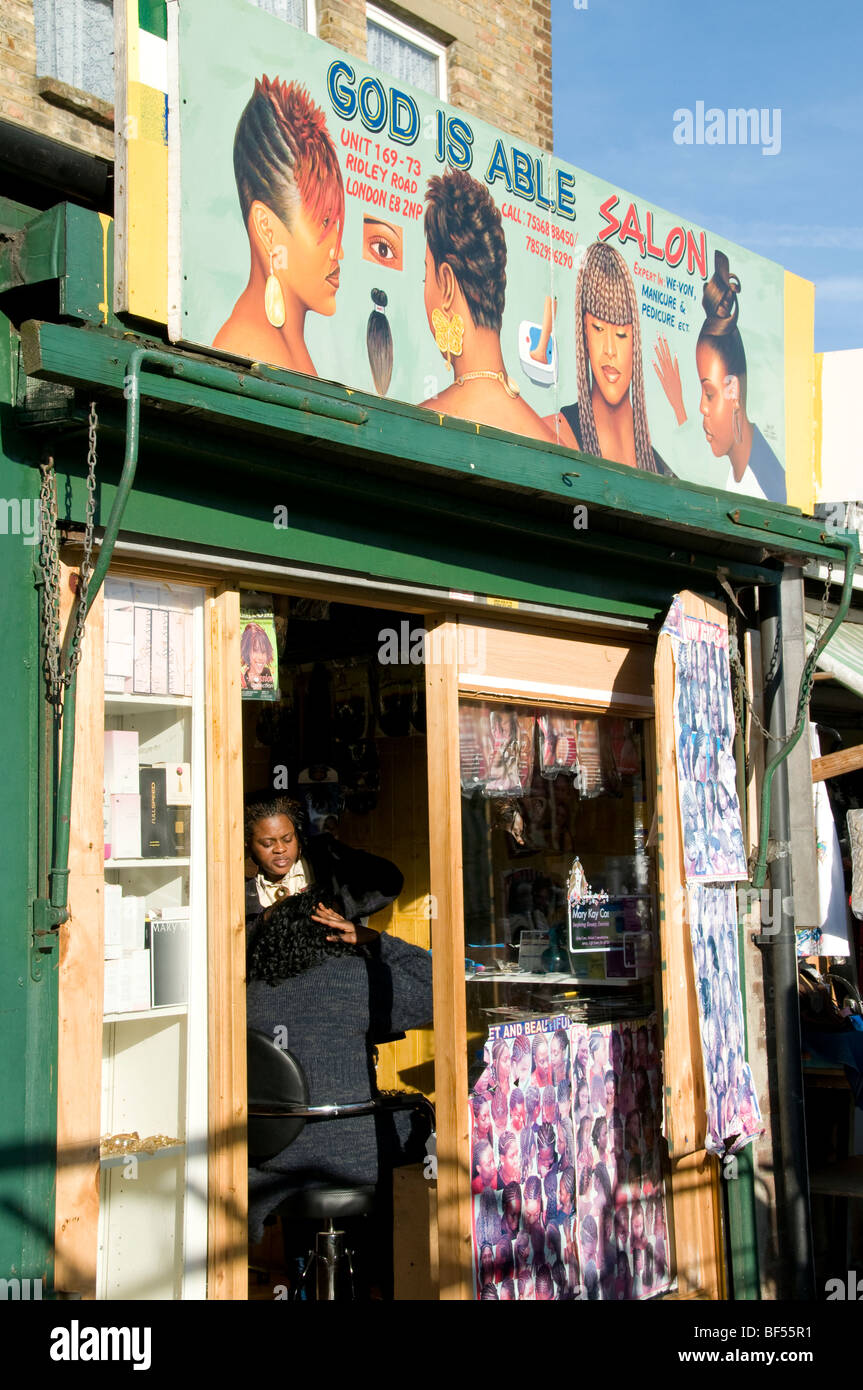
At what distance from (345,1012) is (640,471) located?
8.53ft

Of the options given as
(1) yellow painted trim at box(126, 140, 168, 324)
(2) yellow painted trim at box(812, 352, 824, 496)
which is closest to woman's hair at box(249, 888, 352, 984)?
(1) yellow painted trim at box(126, 140, 168, 324)

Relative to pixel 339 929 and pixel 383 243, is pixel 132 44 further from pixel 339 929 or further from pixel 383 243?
pixel 339 929

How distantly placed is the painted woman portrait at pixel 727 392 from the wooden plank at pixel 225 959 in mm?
2965

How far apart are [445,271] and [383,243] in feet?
1.15

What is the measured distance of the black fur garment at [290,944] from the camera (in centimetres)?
542

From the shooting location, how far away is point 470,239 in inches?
215

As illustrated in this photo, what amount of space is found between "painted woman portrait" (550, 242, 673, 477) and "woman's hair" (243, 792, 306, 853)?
74.9 inches

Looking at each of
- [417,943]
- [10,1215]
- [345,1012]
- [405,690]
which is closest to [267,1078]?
[345,1012]

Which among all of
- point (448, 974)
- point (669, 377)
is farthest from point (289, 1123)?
point (669, 377)

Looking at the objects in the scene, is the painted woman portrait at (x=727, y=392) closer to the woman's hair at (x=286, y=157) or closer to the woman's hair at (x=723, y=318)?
the woman's hair at (x=723, y=318)

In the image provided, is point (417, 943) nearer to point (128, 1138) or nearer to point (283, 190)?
point (128, 1138)

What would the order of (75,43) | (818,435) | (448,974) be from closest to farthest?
(448,974) < (818,435) < (75,43)

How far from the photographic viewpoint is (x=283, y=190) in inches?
184
